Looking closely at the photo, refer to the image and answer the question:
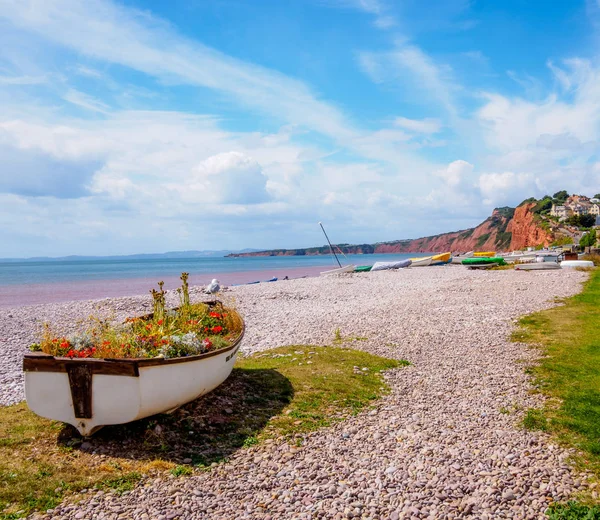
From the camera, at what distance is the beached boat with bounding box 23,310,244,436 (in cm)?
697

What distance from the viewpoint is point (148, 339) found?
825cm

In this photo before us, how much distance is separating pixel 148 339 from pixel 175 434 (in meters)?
1.75

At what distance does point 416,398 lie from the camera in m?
9.94

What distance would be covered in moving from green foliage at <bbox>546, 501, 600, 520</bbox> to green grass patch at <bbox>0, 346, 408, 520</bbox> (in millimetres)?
3883

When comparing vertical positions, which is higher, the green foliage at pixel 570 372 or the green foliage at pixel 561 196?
the green foliage at pixel 561 196

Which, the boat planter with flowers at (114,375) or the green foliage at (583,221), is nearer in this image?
the boat planter with flowers at (114,375)

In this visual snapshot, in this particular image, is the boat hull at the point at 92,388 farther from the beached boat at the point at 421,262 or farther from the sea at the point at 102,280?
the beached boat at the point at 421,262

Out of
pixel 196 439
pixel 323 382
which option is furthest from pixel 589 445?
pixel 196 439

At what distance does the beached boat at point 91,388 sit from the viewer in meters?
6.97

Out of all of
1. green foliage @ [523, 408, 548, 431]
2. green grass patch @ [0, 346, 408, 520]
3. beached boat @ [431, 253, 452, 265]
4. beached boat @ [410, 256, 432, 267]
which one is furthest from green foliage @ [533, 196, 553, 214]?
green grass patch @ [0, 346, 408, 520]

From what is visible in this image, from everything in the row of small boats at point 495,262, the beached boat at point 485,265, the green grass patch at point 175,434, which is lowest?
the green grass patch at point 175,434

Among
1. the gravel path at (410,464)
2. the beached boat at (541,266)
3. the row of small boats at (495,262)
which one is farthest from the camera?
the row of small boats at (495,262)

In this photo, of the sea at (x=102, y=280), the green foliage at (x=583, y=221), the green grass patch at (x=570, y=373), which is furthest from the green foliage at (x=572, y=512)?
the green foliage at (x=583, y=221)

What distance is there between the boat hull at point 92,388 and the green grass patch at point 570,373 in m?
6.72
